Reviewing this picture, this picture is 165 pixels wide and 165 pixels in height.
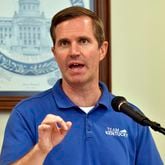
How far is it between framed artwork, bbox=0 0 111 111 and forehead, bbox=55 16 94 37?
0.42m

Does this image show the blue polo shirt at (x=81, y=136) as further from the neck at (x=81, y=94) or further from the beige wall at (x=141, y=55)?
the beige wall at (x=141, y=55)

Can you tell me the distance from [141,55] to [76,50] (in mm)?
623

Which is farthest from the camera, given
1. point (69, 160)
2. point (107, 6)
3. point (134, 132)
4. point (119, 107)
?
point (107, 6)

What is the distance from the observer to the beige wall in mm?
1903

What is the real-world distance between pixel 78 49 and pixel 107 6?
0.55 meters

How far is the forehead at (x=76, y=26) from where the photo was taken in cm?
141

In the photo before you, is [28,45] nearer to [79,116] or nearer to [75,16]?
[75,16]

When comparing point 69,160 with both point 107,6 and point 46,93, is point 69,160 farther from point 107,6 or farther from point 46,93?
point 107,6

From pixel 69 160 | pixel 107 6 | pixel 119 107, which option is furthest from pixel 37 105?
pixel 107 6

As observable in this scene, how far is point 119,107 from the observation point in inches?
37.4

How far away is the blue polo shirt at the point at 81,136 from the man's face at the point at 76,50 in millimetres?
106

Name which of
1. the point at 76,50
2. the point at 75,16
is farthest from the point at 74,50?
the point at 75,16

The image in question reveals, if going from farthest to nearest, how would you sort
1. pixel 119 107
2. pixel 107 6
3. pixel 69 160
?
1. pixel 107 6
2. pixel 69 160
3. pixel 119 107

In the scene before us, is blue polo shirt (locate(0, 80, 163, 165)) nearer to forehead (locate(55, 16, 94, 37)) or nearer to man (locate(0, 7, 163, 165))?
man (locate(0, 7, 163, 165))
